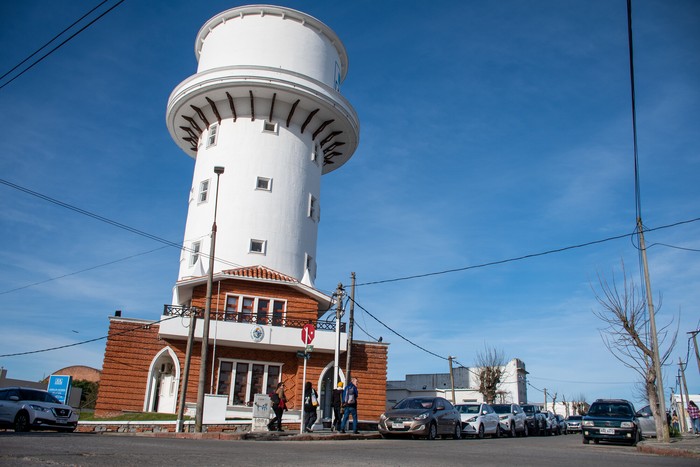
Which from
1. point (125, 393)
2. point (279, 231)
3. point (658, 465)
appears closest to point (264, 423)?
point (125, 393)

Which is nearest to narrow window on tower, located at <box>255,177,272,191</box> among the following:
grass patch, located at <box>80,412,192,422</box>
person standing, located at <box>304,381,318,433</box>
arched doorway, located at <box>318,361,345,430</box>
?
arched doorway, located at <box>318,361,345,430</box>

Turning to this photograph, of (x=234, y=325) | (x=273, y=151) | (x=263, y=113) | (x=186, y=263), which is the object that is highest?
(x=263, y=113)

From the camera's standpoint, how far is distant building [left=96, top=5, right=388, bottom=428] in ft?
88.1

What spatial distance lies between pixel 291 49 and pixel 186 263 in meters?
13.8

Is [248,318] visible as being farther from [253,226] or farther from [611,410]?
[611,410]

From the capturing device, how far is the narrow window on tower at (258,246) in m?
31.3

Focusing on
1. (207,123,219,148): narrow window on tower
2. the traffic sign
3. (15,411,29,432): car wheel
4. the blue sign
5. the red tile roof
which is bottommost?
(15,411,29,432): car wheel

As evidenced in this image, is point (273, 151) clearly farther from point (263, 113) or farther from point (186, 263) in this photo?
point (186, 263)

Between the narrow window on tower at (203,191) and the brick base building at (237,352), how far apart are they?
5.77 metres

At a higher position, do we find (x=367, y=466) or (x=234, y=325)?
(x=234, y=325)

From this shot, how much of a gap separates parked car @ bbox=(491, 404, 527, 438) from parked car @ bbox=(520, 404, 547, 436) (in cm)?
128

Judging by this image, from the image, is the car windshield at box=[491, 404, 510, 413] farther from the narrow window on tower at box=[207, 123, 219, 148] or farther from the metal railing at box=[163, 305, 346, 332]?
the narrow window on tower at box=[207, 123, 219, 148]

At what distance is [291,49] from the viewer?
34.4m

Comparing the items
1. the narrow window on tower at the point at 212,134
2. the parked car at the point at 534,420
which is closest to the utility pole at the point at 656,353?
the parked car at the point at 534,420
